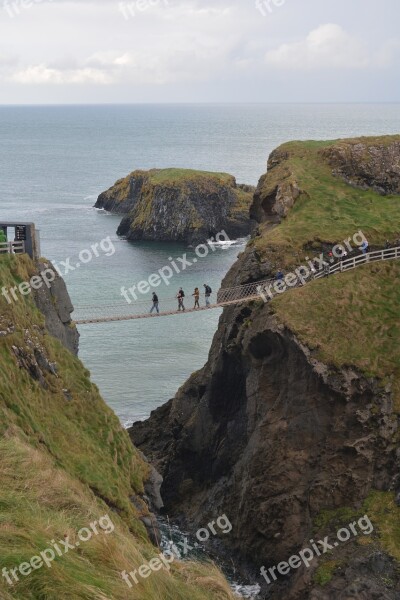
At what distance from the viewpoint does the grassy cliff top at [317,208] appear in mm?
47844

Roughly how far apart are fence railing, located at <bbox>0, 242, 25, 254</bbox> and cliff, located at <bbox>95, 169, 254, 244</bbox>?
229ft

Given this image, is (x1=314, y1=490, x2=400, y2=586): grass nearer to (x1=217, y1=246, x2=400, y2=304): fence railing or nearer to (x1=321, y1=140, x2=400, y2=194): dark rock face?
(x1=217, y1=246, x2=400, y2=304): fence railing

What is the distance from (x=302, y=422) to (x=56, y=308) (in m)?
12.3

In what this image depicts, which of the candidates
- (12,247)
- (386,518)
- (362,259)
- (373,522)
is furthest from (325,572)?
(12,247)

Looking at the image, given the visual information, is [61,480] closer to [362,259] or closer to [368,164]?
[362,259]

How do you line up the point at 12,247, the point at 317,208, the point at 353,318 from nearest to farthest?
the point at 12,247, the point at 353,318, the point at 317,208

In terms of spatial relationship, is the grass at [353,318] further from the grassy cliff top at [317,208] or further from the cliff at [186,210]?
the cliff at [186,210]

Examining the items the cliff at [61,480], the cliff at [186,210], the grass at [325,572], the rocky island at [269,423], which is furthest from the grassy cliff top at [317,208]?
the cliff at [186,210]

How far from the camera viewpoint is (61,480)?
82.0 ft

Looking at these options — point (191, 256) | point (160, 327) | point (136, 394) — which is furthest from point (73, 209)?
point (136, 394)

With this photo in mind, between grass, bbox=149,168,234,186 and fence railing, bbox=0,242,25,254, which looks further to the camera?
grass, bbox=149,168,234,186

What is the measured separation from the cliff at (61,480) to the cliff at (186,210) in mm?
69273

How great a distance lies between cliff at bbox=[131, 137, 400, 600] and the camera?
123 feet

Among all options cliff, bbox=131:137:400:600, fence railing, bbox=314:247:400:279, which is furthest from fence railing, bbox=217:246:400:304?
cliff, bbox=131:137:400:600
